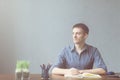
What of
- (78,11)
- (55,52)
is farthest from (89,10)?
(55,52)

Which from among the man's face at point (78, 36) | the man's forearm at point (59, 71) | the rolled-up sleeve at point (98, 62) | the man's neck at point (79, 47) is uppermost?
the man's face at point (78, 36)

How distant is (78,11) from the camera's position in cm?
426

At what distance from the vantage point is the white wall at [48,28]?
4.09m

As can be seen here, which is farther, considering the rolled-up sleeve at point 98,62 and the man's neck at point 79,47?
the man's neck at point 79,47

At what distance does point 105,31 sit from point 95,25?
19 cm

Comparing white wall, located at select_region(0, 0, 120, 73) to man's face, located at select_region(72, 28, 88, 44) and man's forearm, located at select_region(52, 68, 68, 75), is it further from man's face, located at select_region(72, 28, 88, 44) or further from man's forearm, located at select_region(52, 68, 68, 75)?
man's forearm, located at select_region(52, 68, 68, 75)

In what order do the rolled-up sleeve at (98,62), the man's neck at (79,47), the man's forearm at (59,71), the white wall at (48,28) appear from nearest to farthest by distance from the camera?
the man's forearm at (59,71)
the rolled-up sleeve at (98,62)
the man's neck at (79,47)
the white wall at (48,28)

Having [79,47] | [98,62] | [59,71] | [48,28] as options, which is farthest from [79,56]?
[48,28]

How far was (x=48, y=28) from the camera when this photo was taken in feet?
13.8

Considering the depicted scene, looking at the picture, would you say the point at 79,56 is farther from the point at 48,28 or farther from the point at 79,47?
the point at 48,28

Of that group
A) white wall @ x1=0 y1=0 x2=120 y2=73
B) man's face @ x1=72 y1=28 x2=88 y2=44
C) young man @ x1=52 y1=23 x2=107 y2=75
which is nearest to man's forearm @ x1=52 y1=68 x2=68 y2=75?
young man @ x1=52 y1=23 x2=107 y2=75

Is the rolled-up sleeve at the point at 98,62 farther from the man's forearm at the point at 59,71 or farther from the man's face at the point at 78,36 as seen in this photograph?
the man's forearm at the point at 59,71

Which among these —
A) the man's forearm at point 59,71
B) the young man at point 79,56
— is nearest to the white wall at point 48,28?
the young man at point 79,56

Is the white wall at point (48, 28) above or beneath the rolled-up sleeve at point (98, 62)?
above
